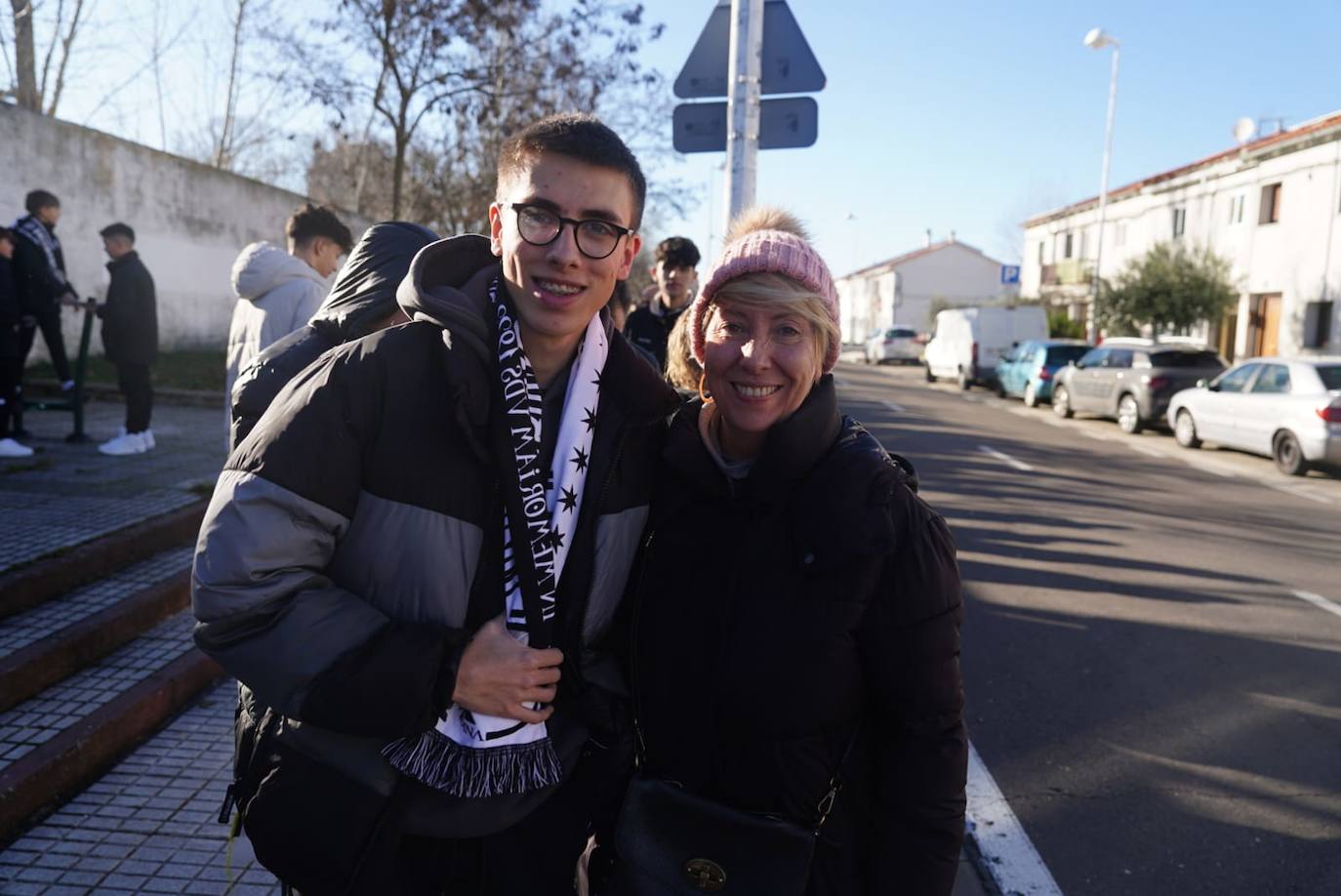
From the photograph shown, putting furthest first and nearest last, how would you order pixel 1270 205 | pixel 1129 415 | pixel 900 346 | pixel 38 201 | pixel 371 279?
1. pixel 900 346
2. pixel 1270 205
3. pixel 1129 415
4. pixel 38 201
5. pixel 371 279

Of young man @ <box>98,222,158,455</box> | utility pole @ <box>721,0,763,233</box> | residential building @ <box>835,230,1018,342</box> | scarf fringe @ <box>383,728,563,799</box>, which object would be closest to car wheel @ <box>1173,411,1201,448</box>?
utility pole @ <box>721,0,763,233</box>

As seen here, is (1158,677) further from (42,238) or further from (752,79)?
(42,238)

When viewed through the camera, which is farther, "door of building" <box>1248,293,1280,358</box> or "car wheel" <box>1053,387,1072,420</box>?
"door of building" <box>1248,293,1280,358</box>

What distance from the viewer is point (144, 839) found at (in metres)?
3.10

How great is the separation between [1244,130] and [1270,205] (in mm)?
7671

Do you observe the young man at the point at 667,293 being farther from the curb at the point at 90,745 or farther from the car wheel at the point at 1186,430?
the car wheel at the point at 1186,430

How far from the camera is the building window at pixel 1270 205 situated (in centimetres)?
2795

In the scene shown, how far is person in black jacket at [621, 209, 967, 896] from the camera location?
1643mm

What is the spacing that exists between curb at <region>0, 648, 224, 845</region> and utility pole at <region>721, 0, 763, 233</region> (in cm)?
389

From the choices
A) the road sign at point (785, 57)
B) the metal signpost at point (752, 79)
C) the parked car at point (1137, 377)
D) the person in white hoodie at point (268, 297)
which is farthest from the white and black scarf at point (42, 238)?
the parked car at point (1137, 377)

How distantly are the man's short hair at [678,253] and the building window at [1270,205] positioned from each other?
28.3 meters

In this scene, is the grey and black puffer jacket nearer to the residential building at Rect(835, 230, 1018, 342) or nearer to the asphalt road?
the asphalt road

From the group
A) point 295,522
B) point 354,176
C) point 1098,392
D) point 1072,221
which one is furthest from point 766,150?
point 1072,221

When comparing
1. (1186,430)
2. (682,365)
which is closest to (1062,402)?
(1186,430)
